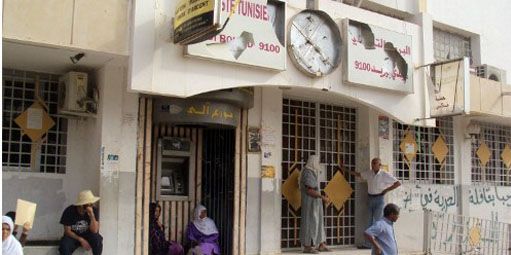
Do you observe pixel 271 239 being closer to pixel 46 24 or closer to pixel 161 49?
pixel 161 49

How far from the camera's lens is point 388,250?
6.14m

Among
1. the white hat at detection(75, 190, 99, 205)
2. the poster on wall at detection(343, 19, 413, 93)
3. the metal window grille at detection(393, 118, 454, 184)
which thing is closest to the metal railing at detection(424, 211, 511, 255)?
the metal window grille at detection(393, 118, 454, 184)

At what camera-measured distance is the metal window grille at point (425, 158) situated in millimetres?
11422

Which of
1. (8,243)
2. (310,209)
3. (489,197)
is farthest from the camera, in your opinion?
(489,197)

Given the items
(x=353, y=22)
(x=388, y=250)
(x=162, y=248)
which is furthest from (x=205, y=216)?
(x=353, y=22)

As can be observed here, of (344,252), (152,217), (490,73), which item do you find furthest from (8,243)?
(490,73)

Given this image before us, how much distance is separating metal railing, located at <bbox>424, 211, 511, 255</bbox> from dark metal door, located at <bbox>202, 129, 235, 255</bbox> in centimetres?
385

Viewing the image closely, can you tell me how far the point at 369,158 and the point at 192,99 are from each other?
423 cm

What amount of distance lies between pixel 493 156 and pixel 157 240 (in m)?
9.05

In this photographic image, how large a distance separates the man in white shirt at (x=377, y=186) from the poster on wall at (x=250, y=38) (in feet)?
10.4

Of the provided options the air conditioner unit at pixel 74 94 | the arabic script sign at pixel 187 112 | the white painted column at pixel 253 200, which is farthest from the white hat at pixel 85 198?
the white painted column at pixel 253 200

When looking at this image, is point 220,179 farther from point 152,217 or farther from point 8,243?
point 8,243

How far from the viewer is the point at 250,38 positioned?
7.88 metres

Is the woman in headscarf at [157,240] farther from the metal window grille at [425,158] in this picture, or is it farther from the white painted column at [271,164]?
the metal window grille at [425,158]
